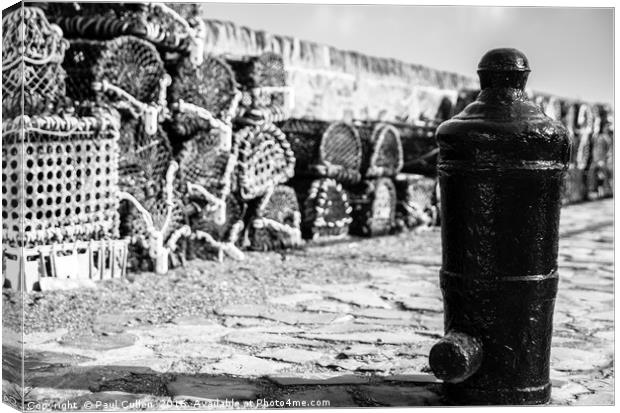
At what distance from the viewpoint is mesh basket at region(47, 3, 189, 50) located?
19.2 feet

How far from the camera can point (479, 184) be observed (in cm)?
319

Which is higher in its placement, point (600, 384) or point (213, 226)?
Answer: point (213, 226)

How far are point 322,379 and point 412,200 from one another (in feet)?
18.7

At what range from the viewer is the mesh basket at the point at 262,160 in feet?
22.7

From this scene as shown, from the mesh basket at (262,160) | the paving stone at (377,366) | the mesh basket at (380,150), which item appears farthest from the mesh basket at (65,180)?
the mesh basket at (380,150)

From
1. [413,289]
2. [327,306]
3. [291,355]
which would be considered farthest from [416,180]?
[291,355]

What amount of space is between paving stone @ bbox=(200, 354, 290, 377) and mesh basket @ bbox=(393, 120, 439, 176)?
599cm

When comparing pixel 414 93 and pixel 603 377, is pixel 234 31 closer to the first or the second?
pixel 414 93

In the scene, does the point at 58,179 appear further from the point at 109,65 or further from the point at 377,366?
the point at 377,366

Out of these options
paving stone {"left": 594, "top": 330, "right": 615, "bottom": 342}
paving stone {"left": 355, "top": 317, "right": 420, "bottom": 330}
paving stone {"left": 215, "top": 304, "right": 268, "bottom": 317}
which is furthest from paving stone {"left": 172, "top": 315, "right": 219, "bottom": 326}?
paving stone {"left": 594, "top": 330, "right": 615, "bottom": 342}

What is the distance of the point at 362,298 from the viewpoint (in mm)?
5602

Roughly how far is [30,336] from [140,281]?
1.44 metres

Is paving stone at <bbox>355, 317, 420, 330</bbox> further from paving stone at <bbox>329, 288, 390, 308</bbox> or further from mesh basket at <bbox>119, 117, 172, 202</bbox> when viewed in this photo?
mesh basket at <bbox>119, 117, 172, 202</bbox>

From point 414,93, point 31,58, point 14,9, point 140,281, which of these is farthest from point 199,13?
point 414,93
